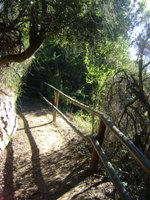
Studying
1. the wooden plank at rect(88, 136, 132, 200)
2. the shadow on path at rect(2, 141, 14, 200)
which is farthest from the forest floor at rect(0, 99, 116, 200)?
the wooden plank at rect(88, 136, 132, 200)

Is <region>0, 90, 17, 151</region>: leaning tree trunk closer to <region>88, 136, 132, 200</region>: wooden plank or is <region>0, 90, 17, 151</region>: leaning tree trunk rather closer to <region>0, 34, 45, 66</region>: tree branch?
<region>0, 34, 45, 66</region>: tree branch

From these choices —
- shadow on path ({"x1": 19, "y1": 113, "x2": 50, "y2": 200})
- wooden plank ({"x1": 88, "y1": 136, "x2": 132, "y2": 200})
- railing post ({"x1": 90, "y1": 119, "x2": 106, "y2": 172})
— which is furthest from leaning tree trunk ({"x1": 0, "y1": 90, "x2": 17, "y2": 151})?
wooden plank ({"x1": 88, "y1": 136, "x2": 132, "y2": 200})

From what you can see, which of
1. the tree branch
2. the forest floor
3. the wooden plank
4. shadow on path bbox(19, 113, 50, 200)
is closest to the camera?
the wooden plank

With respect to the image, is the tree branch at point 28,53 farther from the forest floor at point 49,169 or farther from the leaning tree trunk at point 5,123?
the forest floor at point 49,169

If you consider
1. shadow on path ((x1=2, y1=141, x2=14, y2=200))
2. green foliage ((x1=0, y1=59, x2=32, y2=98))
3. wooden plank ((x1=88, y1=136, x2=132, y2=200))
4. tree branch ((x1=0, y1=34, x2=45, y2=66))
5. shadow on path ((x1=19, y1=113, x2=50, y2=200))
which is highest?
tree branch ((x1=0, y1=34, x2=45, y2=66))

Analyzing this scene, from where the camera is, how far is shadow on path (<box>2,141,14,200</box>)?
388 cm

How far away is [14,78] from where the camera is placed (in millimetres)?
8406

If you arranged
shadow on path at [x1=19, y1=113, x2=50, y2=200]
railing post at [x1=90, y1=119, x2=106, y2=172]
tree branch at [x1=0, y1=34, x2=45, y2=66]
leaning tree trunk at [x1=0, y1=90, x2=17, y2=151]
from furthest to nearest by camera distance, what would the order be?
leaning tree trunk at [x1=0, y1=90, x2=17, y2=151] < tree branch at [x1=0, y1=34, x2=45, y2=66] < railing post at [x1=90, y1=119, x2=106, y2=172] < shadow on path at [x1=19, y1=113, x2=50, y2=200]

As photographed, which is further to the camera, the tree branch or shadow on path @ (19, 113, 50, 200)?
the tree branch

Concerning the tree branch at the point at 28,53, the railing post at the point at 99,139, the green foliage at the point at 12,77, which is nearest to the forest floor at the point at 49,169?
the railing post at the point at 99,139

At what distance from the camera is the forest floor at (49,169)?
383cm

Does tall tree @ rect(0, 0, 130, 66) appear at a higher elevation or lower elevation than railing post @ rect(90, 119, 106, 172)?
higher

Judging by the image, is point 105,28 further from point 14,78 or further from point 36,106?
point 36,106

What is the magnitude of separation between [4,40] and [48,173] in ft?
8.36
